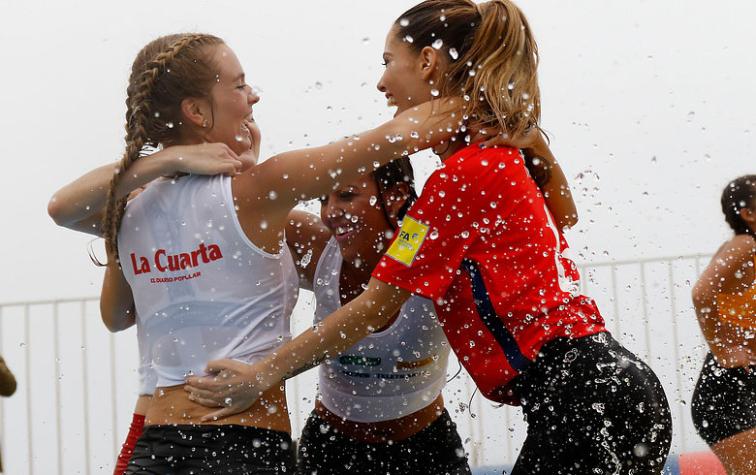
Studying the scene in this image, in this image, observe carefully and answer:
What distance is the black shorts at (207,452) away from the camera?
2.40m

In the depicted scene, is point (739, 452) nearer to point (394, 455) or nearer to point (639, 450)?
point (394, 455)

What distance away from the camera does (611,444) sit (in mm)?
2398

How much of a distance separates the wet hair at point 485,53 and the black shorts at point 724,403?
189 cm

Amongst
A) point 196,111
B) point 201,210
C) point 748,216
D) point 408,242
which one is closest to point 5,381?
point 201,210

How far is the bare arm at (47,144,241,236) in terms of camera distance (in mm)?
2529

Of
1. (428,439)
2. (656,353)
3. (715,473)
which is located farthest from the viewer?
(656,353)

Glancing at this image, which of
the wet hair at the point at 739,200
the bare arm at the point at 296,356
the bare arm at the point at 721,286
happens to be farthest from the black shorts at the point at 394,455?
the wet hair at the point at 739,200

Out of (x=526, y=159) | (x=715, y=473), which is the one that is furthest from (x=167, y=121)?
(x=715, y=473)

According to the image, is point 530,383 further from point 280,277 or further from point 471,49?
point 471,49

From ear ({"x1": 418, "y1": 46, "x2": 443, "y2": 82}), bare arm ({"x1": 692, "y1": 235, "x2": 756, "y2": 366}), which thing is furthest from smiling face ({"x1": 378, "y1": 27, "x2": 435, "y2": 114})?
bare arm ({"x1": 692, "y1": 235, "x2": 756, "y2": 366})

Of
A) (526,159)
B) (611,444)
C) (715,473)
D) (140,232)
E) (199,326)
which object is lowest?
(715,473)

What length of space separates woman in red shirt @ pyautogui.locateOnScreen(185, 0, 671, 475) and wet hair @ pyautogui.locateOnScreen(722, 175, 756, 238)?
77.6 inches

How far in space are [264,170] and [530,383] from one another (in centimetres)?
90

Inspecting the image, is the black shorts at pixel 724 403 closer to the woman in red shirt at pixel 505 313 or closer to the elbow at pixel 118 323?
the woman in red shirt at pixel 505 313
